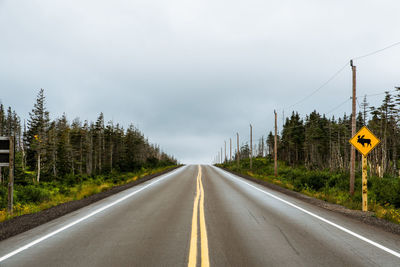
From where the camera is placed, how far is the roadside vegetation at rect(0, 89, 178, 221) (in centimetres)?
1942

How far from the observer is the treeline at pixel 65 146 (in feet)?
135

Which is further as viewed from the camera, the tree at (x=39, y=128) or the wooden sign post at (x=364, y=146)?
the tree at (x=39, y=128)

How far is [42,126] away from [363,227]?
47.0 m

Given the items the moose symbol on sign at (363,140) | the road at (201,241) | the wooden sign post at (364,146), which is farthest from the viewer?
the moose symbol on sign at (363,140)

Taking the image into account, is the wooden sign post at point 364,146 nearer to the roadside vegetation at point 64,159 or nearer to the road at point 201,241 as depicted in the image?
the road at point 201,241

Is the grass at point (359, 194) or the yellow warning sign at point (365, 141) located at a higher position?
the yellow warning sign at point (365, 141)

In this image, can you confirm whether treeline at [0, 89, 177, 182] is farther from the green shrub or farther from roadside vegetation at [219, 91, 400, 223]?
roadside vegetation at [219, 91, 400, 223]

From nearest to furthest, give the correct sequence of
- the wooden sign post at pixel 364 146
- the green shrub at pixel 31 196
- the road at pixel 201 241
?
the road at pixel 201 241, the wooden sign post at pixel 364 146, the green shrub at pixel 31 196

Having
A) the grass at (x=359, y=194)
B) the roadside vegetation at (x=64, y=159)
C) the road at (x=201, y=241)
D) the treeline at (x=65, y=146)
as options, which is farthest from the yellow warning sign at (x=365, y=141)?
the treeline at (x=65, y=146)

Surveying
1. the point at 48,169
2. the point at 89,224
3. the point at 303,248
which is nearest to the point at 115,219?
the point at 89,224

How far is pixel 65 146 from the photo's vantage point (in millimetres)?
49469

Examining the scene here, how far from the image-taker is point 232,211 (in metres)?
8.42

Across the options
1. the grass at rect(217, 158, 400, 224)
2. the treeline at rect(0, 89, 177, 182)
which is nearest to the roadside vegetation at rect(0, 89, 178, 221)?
the treeline at rect(0, 89, 177, 182)

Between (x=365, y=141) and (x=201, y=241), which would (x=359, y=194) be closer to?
(x=365, y=141)
